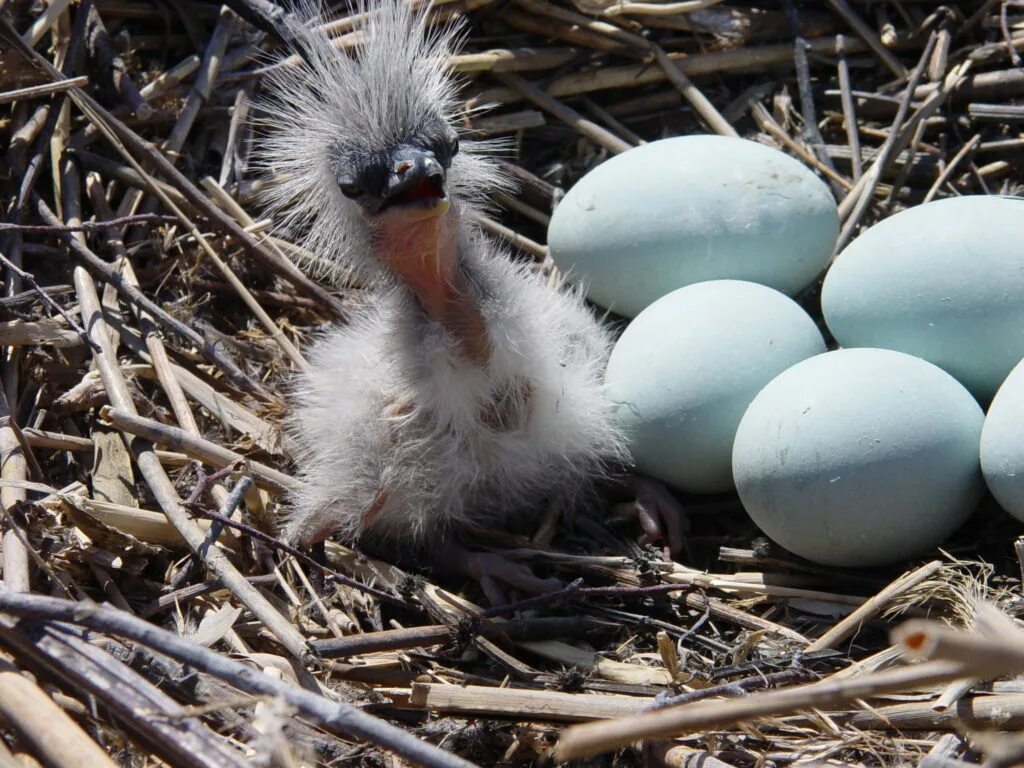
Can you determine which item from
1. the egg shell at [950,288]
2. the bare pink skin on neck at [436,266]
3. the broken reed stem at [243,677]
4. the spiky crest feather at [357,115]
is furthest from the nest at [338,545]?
the bare pink skin on neck at [436,266]

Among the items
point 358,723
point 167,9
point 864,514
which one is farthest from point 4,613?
point 167,9

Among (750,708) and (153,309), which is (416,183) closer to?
(153,309)

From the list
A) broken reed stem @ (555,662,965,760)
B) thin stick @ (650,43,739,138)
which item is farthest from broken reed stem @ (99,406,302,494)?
thin stick @ (650,43,739,138)

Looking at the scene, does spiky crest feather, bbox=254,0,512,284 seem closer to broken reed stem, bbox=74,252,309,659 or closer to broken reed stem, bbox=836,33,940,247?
broken reed stem, bbox=74,252,309,659

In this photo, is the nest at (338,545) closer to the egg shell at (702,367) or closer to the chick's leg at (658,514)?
the chick's leg at (658,514)

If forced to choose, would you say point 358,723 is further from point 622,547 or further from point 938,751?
point 622,547
